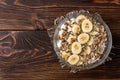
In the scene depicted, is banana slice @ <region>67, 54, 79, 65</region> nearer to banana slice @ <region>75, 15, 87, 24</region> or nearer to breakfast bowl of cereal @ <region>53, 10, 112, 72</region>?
breakfast bowl of cereal @ <region>53, 10, 112, 72</region>

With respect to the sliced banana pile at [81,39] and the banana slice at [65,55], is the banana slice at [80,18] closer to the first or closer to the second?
the sliced banana pile at [81,39]

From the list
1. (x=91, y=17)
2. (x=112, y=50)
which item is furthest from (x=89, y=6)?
(x=112, y=50)

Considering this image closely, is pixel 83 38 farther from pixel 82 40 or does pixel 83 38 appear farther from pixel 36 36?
pixel 36 36

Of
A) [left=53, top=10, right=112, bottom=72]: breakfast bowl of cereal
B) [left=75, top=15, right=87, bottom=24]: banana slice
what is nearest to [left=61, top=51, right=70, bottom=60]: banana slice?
[left=53, top=10, right=112, bottom=72]: breakfast bowl of cereal

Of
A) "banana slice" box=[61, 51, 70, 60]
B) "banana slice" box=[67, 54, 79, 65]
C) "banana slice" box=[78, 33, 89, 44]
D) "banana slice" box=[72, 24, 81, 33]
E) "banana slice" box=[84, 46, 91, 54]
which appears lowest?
"banana slice" box=[67, 54, 79, 65]

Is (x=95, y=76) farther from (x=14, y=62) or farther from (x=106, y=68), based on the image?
(x=14, y=62)

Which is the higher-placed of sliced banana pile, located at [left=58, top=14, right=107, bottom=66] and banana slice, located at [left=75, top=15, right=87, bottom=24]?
banana slice, located at [left=75, top=15, right=87, bottom=24]

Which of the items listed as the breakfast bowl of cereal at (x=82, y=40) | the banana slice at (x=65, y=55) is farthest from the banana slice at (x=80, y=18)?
the banana slice at (x=65, y=55)
